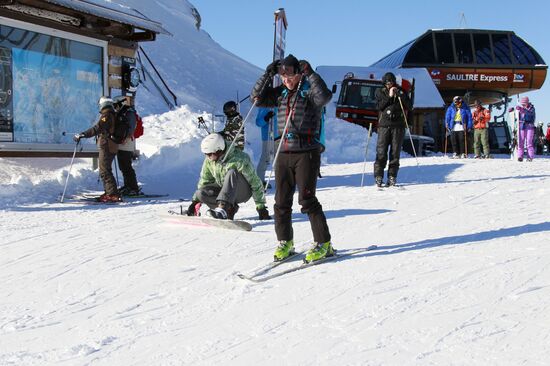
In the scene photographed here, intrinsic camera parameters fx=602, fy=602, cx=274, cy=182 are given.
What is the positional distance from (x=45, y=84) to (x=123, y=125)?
2.15 m

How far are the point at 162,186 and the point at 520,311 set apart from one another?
867 centimetres

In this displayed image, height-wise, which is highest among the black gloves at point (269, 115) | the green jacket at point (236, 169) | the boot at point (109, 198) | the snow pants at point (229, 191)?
the black gloves at point (269, 115)

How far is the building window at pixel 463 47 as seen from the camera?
3359 centimetres

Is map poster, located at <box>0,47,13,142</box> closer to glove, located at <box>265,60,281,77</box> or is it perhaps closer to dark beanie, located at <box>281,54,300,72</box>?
glove, located at <box>265,60,281,77</box>

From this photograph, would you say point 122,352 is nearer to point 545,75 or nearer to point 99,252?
point 99,252

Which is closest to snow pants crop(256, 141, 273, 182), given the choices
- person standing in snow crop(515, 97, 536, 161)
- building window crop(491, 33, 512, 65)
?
person standing in snow crop(515, 97, 536, 161)

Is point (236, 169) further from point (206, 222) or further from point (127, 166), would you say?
point (127, 166)

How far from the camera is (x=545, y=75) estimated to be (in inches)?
1391

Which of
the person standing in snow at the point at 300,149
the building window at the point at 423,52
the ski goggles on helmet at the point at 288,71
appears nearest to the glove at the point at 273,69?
the person standing in snow at the point at 300,149

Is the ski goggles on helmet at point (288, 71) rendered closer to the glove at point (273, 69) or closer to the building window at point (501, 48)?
the glove at point (273, 69)

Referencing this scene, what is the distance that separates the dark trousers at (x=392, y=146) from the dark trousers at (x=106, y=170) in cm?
431

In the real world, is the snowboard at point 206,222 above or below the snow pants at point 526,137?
below

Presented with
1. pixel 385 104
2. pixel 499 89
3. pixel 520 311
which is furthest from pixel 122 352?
pixel 499 89

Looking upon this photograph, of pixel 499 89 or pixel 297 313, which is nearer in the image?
pixel 297 313
